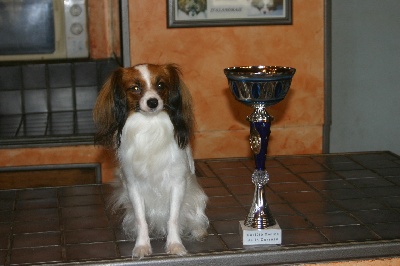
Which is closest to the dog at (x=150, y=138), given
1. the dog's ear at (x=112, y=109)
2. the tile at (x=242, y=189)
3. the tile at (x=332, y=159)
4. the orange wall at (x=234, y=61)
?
the dog's ear at (x=112, y=109)

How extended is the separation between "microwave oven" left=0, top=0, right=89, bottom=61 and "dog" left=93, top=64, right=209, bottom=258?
243cm

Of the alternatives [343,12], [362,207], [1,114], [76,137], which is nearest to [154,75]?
[362,207]

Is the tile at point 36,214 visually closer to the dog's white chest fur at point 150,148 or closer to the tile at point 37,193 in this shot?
the tile at point 37,193

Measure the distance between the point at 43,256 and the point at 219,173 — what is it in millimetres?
1187

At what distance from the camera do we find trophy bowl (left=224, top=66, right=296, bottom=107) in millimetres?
2629

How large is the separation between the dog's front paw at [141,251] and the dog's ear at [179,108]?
0.36 m

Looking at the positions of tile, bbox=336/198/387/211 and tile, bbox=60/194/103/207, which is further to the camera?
tile, bbox=60/194/103/207

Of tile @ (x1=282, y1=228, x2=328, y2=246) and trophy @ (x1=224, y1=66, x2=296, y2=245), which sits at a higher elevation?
trophy @ (x1=224, y1=66, x2=296, y2=245)

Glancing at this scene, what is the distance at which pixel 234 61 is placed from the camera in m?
4.59

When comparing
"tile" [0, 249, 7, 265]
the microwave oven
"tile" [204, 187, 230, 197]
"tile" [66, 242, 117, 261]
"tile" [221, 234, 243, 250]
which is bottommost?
"tile" [0, 249, 7, 265]

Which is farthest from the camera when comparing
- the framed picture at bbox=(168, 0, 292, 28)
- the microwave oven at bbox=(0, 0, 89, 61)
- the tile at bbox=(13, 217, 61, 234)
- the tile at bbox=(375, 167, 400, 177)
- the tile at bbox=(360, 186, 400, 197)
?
the microwave oven at bbox=(0, 0, 89, 61)

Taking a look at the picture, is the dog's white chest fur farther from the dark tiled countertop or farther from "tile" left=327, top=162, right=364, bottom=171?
"tile" left=327, top=162, right=364, bottom=171

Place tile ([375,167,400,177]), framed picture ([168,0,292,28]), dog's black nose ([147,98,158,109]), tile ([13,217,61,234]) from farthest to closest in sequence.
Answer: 1. framed picture ([168,0,292,28])
2. tile ([375,167,400,177])
3. tile ([13,217,61,234])
4. dog's black nose ([147,98,158,109])

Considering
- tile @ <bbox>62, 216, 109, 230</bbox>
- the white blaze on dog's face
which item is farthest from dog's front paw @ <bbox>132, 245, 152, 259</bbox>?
the white blaze on dog's face
